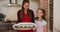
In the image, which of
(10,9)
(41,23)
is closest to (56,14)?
(41,23)

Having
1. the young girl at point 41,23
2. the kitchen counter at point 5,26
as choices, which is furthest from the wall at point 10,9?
the young girl at point 41,23

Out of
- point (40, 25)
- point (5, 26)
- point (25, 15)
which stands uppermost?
point (25, 15)

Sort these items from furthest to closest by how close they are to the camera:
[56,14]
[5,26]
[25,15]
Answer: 1. [5,26]
2. [56,14]
3. [25,15]

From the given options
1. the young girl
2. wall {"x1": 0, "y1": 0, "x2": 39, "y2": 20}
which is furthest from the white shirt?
wall {"x1": 0, "y1": 0, "x2": 39, "y2": 20}

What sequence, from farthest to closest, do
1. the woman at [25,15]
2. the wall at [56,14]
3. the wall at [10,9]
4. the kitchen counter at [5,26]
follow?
the wall at [10,9] → the kitchen counter at [5,26] → the wall at [56,14] → the woman at [25,15]

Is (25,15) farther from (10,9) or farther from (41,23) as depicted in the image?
(10,9)

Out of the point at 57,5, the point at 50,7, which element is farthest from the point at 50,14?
the point at 57,5

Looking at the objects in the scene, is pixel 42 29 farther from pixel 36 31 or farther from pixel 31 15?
pixel 31 15

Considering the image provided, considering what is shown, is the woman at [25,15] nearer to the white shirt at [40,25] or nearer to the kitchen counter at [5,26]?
the white shirt at [40,25]

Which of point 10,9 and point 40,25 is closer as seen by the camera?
point 40,25

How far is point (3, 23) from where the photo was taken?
97.9 inches

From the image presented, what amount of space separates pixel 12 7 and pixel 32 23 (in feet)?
4.77

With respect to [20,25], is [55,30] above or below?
below

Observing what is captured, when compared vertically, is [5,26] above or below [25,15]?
below
